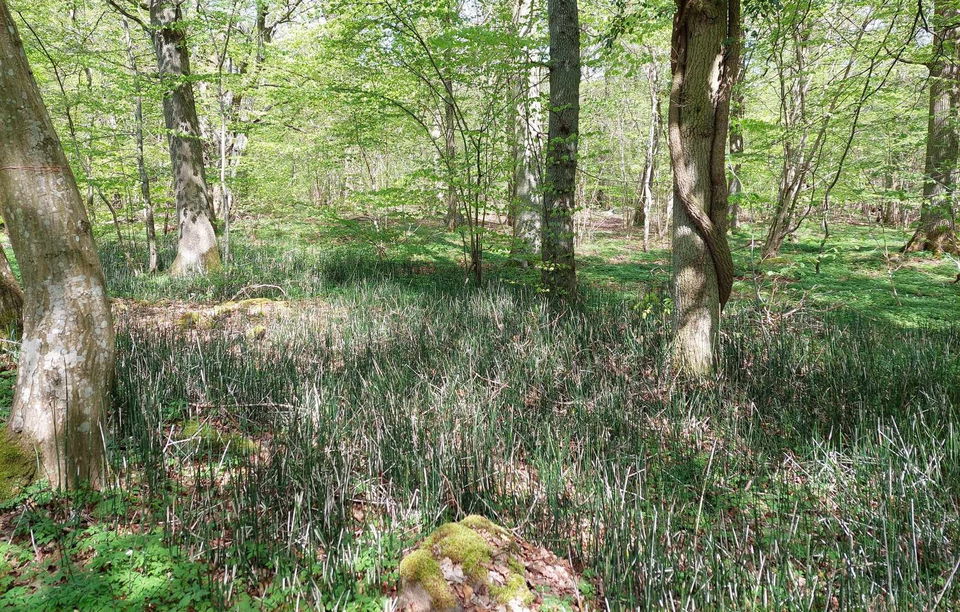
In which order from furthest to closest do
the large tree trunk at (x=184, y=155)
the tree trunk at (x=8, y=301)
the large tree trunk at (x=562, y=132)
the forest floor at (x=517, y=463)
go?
the large tree trunk at (x=184, y=155) → the large tree trunk at (x=562, y=132) → the tree trunk at (x=8, y=301) → the forest floor at (x=517, y=463)

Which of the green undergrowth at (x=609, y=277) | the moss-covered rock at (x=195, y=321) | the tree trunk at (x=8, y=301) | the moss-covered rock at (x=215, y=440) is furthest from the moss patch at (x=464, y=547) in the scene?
the moss-covered rock at (x=195, y=321)

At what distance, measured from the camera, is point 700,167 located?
118 inches

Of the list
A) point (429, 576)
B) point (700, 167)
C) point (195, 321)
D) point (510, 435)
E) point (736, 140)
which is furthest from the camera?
point (736, 140)

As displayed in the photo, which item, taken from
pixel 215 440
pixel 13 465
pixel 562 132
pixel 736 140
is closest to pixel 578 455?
pixel 215 440

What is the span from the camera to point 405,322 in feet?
14.6

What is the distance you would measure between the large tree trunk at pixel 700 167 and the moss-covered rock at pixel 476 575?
2.10 meters

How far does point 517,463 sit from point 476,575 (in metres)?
1.08

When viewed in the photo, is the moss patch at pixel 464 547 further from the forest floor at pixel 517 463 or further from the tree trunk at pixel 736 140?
the tree trunk at pixel 736 140

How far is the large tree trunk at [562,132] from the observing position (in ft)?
15.8

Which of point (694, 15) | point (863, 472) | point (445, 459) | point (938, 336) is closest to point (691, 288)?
point (863, 472)

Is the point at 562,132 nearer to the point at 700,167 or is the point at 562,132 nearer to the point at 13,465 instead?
the point at 700,167

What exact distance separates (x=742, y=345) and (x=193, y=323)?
483 centimetres

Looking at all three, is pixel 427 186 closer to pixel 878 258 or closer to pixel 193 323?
pixel 193 323

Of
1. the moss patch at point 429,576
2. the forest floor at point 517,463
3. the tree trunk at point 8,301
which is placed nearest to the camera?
the moss patch at point 429,576
